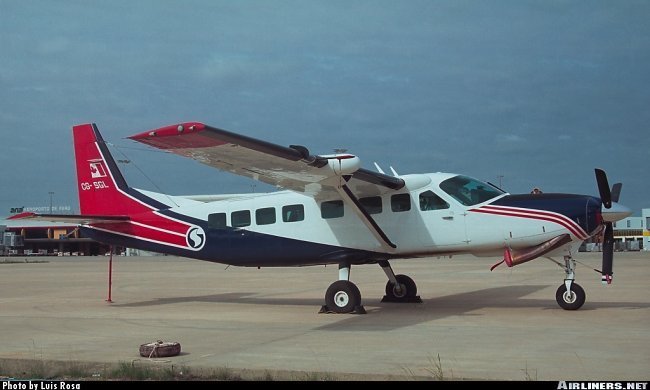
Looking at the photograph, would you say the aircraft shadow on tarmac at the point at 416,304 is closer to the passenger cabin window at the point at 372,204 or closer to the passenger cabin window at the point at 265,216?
the passenger cabin window at the point at 372,204

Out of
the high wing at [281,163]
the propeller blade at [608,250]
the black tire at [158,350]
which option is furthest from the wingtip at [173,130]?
the propeller blade at [608,250]

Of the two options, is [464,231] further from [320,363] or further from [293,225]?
[320,363]

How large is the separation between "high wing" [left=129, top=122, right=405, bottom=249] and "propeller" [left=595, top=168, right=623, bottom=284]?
3.96 metres

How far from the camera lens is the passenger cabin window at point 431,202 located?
1416 centimetres

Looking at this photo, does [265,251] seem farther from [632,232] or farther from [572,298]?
[632,232]

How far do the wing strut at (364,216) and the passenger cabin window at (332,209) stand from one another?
2.50 feet

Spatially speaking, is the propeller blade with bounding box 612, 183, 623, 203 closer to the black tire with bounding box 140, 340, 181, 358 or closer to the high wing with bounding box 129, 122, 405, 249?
the high wing with bounding box 129, 122, 405, 249

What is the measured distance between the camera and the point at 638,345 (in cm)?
934

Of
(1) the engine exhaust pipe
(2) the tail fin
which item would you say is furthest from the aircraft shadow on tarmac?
(2) the tail fin

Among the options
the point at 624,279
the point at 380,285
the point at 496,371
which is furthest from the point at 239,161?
the point at 624,279

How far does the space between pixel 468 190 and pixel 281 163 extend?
4.27 m

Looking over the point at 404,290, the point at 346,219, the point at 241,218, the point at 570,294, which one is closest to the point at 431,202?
the point at 346,219

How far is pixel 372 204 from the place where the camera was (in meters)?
14.7

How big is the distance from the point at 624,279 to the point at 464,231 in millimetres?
13244
